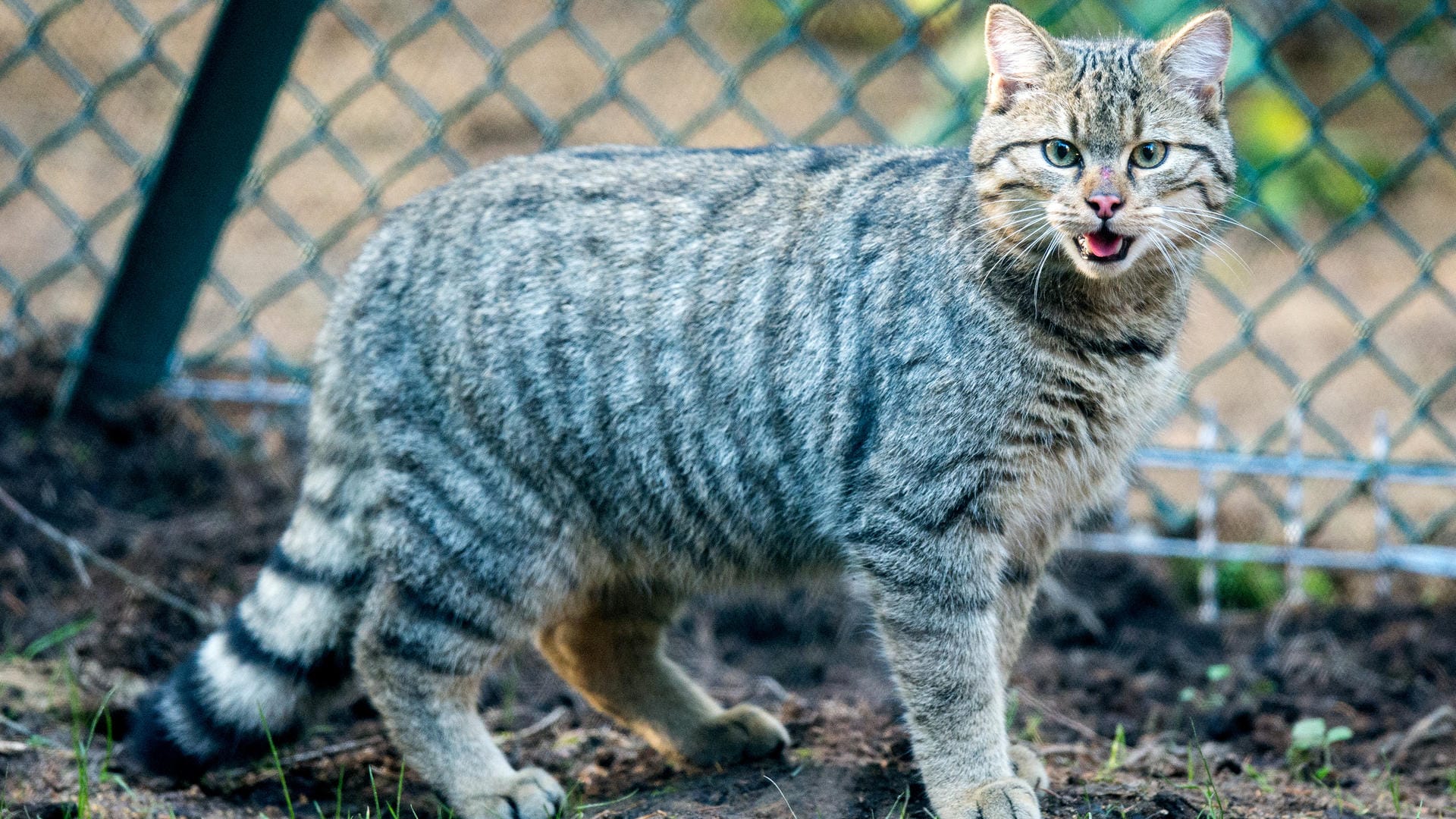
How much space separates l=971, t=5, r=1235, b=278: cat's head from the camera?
244 centimetres

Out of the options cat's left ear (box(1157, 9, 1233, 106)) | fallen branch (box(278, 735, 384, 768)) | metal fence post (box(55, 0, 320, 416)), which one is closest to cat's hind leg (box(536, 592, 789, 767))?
fallen branch (box(278, 735, 384, 768))

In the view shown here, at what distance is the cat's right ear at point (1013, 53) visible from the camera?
102 inches

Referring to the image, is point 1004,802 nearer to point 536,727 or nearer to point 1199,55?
point 536,727

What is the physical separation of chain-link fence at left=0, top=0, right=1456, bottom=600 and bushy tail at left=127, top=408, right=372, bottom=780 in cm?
159

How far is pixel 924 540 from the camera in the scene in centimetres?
252

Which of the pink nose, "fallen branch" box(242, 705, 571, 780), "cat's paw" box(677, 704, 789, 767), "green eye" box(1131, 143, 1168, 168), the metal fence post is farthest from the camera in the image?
the metal fence post

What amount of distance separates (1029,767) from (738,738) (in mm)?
626

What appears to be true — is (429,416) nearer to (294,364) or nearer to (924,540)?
(924,540)

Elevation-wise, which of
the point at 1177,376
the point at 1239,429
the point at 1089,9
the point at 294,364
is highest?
the point at 1089,9

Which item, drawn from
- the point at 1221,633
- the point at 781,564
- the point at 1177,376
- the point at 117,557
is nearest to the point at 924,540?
the point at 781,564

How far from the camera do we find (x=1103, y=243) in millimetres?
2436

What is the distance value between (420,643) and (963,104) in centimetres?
229

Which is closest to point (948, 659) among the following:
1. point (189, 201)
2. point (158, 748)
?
point (158, 748)

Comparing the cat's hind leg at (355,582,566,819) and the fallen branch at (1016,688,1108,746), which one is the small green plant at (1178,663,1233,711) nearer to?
the fallen branch at (1016,688,1108,746)
